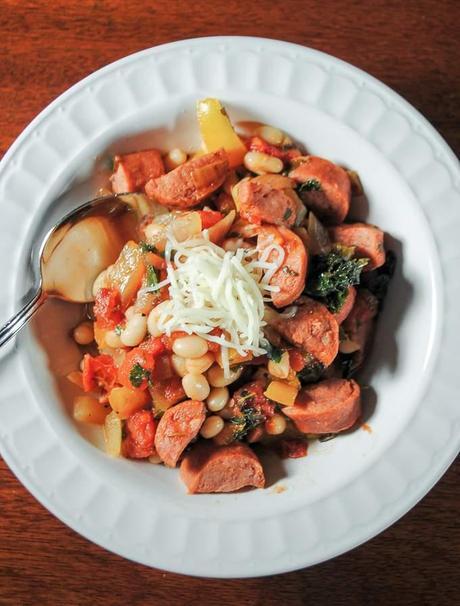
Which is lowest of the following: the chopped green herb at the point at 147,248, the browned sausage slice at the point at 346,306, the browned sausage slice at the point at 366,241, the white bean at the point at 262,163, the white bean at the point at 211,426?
the white bean at the point at 211,426

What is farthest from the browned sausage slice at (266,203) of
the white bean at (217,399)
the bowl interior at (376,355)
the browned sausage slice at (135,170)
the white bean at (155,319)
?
the white bean at (217,399)

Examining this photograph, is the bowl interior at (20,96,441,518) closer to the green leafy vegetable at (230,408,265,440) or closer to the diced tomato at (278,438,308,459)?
the diced tomato at (278,438,308,459)

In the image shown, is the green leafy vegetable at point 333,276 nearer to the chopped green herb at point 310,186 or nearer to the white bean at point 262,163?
the chopped green herb at point 310,186

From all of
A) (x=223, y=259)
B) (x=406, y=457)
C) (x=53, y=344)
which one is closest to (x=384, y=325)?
(x=406, y=457)

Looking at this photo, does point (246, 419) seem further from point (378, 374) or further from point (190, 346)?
point (378, 374)

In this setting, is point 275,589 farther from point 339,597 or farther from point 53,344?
point 53,344

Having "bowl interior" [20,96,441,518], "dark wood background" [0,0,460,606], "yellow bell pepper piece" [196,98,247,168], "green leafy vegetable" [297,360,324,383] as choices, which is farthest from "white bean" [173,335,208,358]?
"dark wood background" [0,0,460,606]
